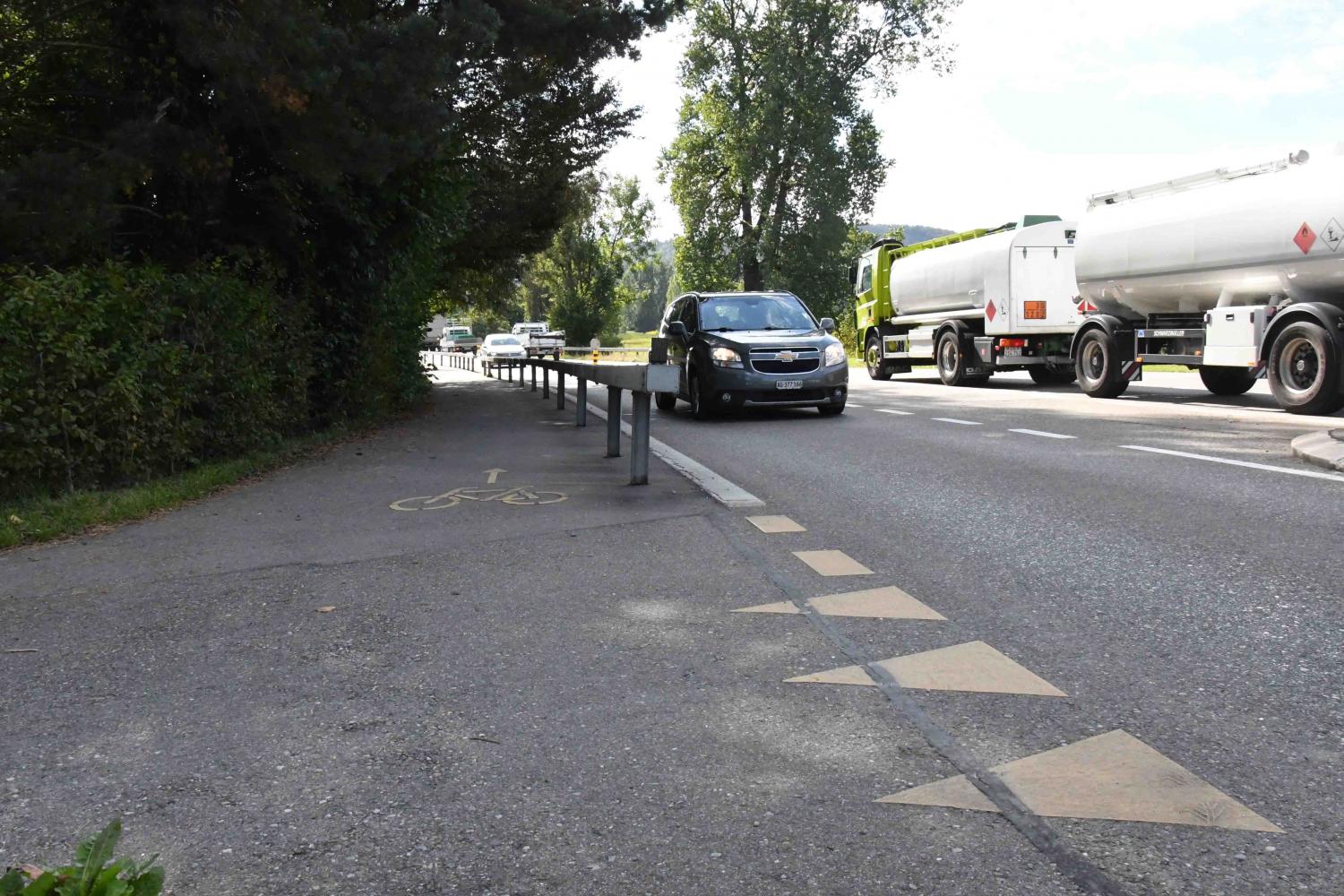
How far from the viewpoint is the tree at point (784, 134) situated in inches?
1810

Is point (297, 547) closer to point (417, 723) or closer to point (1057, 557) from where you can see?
point (417, 723)

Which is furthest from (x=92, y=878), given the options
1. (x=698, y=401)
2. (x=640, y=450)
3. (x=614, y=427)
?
(x=698, y=401)

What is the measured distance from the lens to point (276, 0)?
393 inches

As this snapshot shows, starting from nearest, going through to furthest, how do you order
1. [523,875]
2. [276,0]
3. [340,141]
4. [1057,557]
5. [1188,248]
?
[523,875] → [1057,557] → [276,0] → [340,141] → [1188,248]

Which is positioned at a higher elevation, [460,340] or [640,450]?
[460,340]

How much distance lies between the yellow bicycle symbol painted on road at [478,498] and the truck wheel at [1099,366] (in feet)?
41.3

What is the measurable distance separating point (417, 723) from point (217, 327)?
25.3 ft

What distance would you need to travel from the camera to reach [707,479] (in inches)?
364

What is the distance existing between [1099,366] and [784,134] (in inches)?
1172

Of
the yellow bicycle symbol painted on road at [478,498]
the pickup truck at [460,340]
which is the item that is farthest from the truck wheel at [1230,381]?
the pickup truck at [460,340]

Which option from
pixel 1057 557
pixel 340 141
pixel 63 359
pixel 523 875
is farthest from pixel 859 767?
pixel 340 141

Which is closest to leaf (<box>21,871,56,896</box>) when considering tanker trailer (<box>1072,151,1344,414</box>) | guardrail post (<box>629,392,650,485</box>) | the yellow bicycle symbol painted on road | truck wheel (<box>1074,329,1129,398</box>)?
the yellow bicycle symbol painted on road

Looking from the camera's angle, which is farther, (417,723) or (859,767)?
(417,723)

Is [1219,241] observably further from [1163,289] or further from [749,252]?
[749,252]
